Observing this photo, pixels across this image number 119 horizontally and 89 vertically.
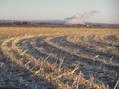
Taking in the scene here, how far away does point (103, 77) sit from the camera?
17.8 feet

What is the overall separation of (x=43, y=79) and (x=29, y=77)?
0.39 m

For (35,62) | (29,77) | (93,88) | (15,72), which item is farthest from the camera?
(35,62)

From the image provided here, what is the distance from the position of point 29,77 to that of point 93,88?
1.55 m

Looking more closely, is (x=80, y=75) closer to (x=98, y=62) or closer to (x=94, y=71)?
(x=94, y=71)

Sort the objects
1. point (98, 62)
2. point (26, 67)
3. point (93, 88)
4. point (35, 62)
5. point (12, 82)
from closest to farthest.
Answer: point (93, 88)
point (12, 82)
point (26, 67)
point (35, 62)
point (98, 62)

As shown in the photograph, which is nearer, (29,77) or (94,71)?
(29,77)

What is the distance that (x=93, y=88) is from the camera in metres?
4.47

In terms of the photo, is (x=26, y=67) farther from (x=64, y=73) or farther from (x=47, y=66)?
(x=64, y=73)

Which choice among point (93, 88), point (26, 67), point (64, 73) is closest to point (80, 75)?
point (64, 73)

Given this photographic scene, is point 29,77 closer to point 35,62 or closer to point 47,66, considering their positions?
point 47,66

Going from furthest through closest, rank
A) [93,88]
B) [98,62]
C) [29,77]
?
1. [98,62]
2. [29,77]
3. [93,88]

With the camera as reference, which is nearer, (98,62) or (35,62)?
(35,62)

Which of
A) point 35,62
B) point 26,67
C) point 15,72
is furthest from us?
point 35,62

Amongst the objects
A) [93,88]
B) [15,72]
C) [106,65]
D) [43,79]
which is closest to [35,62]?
[15,72]
